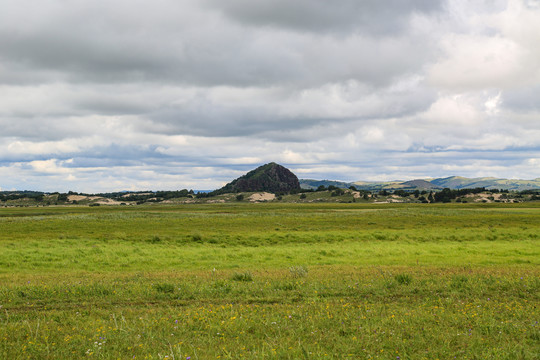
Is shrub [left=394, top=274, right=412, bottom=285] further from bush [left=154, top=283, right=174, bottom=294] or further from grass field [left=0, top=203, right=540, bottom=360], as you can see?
bush [left=154, top=283, right=174, bottom=294]

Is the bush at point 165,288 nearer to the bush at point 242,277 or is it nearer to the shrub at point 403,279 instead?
the bush at point 242,277

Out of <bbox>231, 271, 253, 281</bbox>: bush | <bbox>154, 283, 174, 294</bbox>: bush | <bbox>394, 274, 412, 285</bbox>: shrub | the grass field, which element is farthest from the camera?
<bbox>231, 271, 253, 281</bbox>: bush

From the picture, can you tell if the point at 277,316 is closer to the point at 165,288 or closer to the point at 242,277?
the point at 165,288

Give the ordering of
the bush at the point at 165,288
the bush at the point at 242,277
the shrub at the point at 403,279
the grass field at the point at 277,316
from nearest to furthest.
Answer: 1. the grass field at the point at 277,316
2. the bush at the point at 165,288
3. the shrub at the point at 403,279
4. the bush at the point at 242,277

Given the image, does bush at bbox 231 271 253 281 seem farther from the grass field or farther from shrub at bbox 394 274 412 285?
shrub at bbox 394 274 412 285

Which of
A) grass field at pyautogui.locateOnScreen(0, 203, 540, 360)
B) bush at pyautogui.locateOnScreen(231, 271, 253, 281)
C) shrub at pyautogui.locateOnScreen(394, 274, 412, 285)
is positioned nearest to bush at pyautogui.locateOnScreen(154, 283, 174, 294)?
grass field at pyautogui.locateOnScreen(0, 203, 540, 360)

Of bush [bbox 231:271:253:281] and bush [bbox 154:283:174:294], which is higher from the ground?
bush [bbox 154:283:174:294]

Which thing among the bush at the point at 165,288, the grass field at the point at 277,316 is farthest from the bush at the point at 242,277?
the bush at the point at 165,288

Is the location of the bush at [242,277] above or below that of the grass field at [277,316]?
below

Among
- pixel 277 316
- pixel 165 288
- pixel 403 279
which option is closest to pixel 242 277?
pixel 165 288

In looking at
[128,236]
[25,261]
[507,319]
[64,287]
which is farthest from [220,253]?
[507,319]

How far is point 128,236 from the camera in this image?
148ft

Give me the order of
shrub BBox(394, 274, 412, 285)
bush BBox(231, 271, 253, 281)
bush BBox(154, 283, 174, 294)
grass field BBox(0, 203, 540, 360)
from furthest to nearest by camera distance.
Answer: bush BBox(231, 271, 253, 281), shrub BBox(394, 274, 412, 285), bush BBox(154, 283, 174, 294), grass field BBox(0, 203, 540, 360)

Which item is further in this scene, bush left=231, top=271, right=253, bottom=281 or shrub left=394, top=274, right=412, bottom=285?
bush left=231, top=271, right=253, bottom=281
